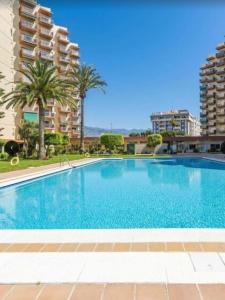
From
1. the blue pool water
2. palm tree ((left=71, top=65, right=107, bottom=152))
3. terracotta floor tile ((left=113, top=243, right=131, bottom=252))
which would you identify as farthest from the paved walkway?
palm tree ((left=71, top=65, right=107, bottom=152))

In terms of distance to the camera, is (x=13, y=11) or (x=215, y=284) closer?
(x=215, y=284)

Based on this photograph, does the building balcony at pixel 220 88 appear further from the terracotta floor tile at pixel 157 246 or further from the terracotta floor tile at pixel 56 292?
the terracotta floor tile at pixel 56 292

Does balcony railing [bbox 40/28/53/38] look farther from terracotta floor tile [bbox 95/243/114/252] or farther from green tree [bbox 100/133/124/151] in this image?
terracotta floor tile [bbox 95/243/114/252]

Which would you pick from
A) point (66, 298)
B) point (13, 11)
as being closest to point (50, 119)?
point (13, 11)

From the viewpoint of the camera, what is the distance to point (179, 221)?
7.98 meters

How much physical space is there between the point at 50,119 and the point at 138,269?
56895 mm

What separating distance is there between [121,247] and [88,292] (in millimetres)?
1529

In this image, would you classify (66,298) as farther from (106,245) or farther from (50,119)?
(50,119)

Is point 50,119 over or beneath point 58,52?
beneath

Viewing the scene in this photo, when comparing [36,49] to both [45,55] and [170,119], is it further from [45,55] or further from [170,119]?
[170,119]

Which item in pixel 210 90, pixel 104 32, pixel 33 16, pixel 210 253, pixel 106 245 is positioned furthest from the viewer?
pixel 210 90

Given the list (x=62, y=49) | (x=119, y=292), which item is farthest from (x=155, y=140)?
(x=119, y=292)

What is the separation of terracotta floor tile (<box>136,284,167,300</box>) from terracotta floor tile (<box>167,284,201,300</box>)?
77mm

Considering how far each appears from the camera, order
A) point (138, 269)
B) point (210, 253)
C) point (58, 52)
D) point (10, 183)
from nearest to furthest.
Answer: point (138, 269) → point (210, 253) → point (10, 183) → point (58, 52)
